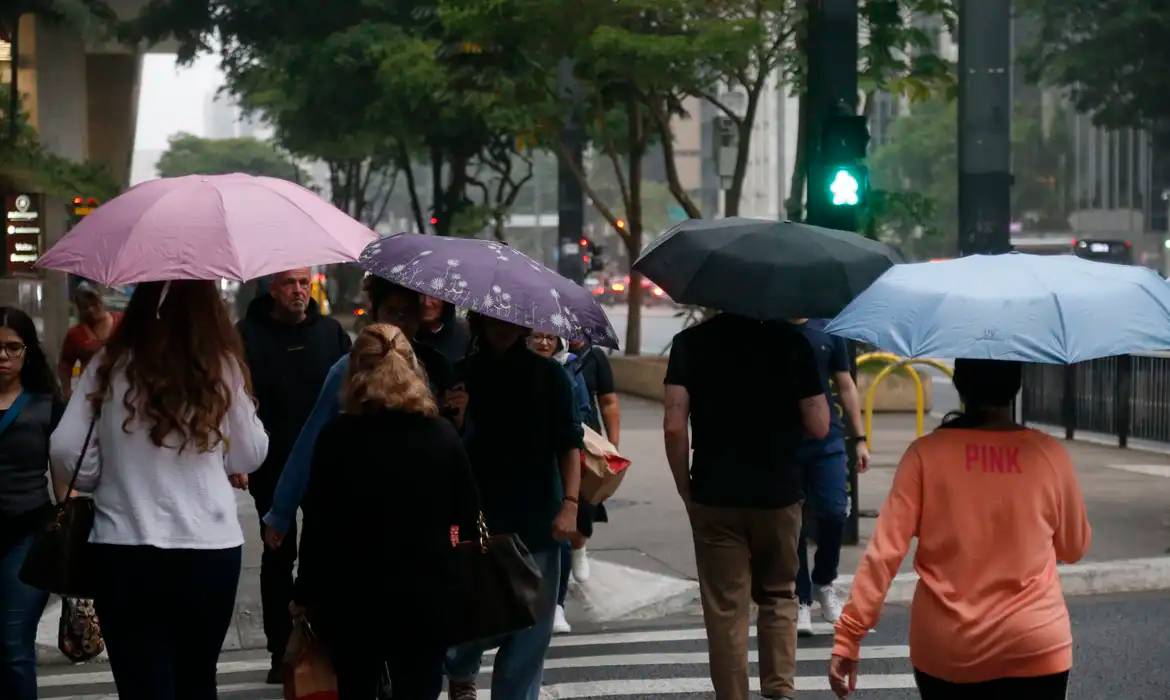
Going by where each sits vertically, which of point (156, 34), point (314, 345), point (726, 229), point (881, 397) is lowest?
point (881, 397)

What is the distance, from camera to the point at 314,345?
805cm

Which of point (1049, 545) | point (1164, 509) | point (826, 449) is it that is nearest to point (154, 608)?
point (1049, 545)

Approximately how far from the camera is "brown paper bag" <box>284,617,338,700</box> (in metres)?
5.40

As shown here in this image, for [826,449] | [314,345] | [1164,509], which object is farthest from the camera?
[1164,509]

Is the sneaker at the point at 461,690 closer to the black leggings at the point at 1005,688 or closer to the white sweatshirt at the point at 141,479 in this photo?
the white sweatshirt at the point at 141,479

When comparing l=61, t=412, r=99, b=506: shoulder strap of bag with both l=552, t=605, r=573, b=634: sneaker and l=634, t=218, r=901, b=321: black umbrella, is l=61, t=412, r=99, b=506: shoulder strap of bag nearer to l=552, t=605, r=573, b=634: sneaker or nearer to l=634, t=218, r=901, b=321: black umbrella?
l=634, t=218, r=901, b=321: black umbrella

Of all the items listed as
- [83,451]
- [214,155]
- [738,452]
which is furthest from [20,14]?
[214,155]

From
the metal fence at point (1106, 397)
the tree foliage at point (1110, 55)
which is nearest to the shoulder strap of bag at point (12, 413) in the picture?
the metal fence at point (1106, 397)

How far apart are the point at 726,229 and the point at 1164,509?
8.18m

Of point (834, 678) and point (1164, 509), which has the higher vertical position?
point (834, 678)

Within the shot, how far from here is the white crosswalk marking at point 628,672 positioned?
8.30 meters

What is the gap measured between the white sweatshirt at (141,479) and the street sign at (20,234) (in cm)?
1751

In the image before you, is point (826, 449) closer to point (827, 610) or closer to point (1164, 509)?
point (827, 610)

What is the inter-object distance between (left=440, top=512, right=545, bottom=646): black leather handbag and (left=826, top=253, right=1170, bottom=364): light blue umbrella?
4.01ft
